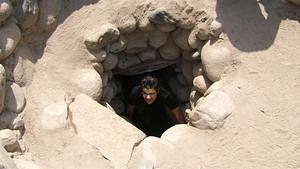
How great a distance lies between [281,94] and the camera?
264cm

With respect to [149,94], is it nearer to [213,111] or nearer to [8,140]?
[213,111]

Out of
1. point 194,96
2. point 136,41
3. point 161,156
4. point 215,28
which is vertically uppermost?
point 215,28

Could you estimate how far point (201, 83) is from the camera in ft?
9.76

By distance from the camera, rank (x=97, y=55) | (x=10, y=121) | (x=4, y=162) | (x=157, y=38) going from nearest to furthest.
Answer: (x=4, y=162)
(x=10, y=121)
(x=97, y=55)
(x=157, y=38)

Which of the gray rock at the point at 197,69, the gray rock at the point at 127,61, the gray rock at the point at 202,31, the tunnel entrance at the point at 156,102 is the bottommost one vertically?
the tunnel entrance at the point at 156,102

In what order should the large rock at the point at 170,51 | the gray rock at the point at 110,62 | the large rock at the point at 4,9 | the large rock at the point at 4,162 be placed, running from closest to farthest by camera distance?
1. the large rock at the point at 4,162
2. the large rock at the point at 4,9
3. the gray rock at the point at 110,62
4. the large rock at the point at 170,51

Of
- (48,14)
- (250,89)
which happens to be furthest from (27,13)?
(250,89)

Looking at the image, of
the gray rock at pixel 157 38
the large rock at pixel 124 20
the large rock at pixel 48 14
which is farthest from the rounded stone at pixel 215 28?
the large rock at pixel 48 14

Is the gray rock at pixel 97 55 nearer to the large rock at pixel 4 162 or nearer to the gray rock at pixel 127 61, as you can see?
the gray rock at pixel 127 61

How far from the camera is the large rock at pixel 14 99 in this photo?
102 inches

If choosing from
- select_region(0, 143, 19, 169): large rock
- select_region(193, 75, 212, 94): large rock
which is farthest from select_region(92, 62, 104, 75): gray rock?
select_region(0, 143, 19, 169): large rock

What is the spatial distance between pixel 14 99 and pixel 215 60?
1.10 m

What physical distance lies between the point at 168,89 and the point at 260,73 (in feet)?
2.95

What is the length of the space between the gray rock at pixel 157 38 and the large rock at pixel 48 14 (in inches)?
23.7
